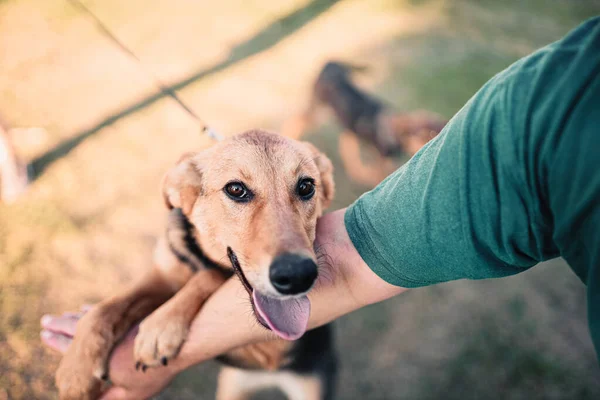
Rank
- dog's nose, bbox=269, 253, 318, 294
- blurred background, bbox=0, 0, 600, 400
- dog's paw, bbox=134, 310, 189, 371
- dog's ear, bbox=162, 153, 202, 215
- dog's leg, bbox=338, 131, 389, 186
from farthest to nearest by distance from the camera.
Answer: dog's leg, bbox=338, 131, 389, 186, blurred background, bbox=0, 0, 600, 400, dog's ear, bbox=162, 153, 202, 215, dog's paw, bbox=134, 310, 189, 371, dog's nose, bbox=269, 253, 318, 294

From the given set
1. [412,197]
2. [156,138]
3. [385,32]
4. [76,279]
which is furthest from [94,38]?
[412,197]

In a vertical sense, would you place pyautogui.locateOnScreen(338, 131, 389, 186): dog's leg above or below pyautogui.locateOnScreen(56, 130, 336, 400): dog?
below

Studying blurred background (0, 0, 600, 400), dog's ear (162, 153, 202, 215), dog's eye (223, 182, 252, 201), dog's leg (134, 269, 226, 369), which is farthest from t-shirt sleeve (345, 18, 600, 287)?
blurred background (0, 0, 600, 400)

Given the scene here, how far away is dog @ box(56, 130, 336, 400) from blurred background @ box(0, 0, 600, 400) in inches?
50.3

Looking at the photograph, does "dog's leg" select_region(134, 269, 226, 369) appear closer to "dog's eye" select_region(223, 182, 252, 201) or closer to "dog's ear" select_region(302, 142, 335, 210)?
"dog's eye" select_region(223, 182, 252, 201)

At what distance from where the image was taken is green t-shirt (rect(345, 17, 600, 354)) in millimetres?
898

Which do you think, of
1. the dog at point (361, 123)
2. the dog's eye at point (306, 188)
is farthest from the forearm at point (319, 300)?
the dog at point (361, 123)

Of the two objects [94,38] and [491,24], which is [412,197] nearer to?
[94,38]

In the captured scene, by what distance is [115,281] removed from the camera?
11.8ft

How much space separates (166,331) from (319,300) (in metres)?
0.75

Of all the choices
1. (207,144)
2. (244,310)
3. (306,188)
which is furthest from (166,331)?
(207,144)

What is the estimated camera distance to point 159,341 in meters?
1.72

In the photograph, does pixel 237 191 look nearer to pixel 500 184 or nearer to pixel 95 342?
pixel 95 342

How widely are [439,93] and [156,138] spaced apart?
17.2ft
